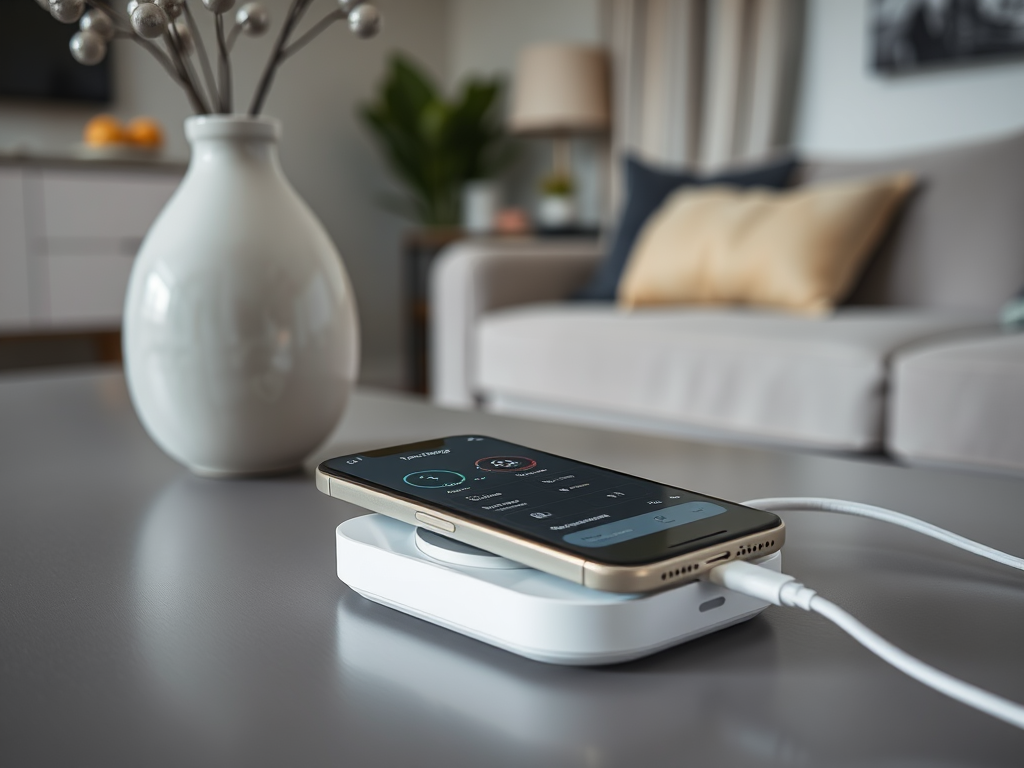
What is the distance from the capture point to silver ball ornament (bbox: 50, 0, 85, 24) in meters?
0.72

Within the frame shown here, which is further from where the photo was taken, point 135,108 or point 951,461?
point 135,108

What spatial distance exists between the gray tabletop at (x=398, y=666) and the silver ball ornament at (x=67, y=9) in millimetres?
354

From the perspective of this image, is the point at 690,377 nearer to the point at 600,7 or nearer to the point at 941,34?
the point at 941,34

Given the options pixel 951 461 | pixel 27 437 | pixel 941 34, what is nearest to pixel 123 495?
pixel 27 437

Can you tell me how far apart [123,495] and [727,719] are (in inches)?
21.8

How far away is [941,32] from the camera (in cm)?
286

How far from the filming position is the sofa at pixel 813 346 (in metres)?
1.61

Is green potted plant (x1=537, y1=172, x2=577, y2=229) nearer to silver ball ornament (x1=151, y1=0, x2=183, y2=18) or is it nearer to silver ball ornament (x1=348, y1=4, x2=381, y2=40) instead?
silver ball ornament (x1=348, y1=4, x2=381, y2=40)

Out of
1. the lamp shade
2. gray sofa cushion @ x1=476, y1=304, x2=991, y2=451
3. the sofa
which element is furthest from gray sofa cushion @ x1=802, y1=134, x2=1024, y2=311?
the lamp shade

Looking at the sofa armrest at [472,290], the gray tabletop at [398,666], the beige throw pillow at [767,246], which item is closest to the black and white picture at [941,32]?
the beige throw pillow at [767,246]

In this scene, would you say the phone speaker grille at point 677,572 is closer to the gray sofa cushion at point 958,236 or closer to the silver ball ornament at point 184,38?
the silver ball ornament at point 184,38

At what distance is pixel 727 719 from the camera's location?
0.39 metres

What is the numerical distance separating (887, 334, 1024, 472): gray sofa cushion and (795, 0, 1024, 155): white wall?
4.82 ft

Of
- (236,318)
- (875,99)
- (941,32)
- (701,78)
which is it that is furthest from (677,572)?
(701,78)
